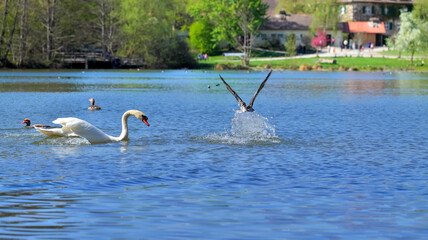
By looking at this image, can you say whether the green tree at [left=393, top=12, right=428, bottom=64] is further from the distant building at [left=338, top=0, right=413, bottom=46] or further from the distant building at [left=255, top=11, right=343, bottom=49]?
the distant building at [left=338, top=0, right=413, bottom=46]

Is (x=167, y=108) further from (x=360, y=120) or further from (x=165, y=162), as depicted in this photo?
(x=165, y=162)

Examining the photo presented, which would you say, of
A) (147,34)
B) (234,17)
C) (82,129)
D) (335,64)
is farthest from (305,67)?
(82,129)

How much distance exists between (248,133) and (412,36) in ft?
350

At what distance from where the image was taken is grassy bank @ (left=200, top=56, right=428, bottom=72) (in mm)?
126169

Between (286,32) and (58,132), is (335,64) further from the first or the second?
(58,132)

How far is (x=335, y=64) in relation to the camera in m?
131

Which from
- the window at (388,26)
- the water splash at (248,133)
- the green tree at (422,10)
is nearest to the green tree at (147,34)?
the green tree at (422,10)

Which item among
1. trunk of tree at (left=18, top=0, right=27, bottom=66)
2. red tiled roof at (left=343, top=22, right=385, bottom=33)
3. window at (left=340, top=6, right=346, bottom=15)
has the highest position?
window at (left=340, top=6, right=346, bottom=15)

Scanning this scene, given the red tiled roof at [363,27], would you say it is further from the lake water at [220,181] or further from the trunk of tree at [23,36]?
the lake water at [220,181]

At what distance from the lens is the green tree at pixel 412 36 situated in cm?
12762

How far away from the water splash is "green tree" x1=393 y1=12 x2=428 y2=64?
103m

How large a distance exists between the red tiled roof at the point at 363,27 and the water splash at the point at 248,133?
475 feet

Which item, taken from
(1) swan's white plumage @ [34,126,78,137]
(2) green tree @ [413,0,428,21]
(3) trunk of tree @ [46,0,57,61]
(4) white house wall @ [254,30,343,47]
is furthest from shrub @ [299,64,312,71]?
(1) swan's white plumage @ [34,126,78,137]

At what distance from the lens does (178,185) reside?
16.4m
